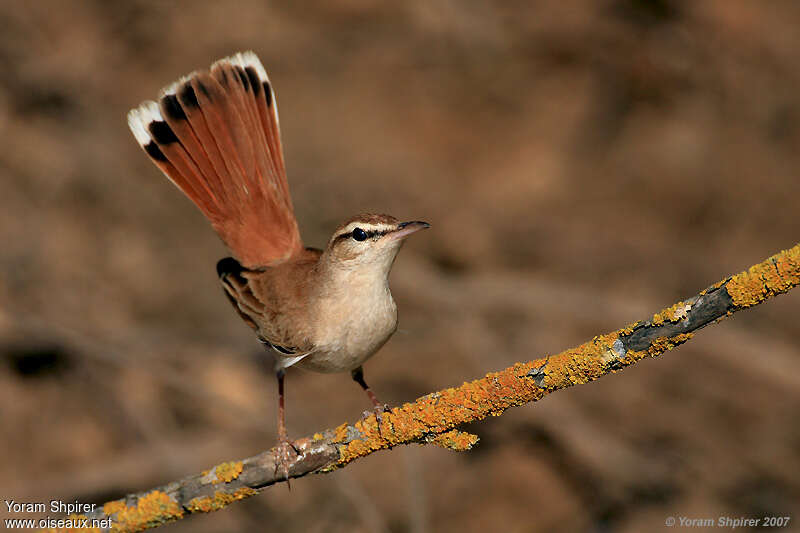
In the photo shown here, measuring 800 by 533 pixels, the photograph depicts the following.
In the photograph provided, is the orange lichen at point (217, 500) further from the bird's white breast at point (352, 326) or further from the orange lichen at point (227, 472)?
the bird's white breast at point (352, 326)

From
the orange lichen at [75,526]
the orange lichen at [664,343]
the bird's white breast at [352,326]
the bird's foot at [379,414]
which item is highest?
the bird's white breast at [352,326]

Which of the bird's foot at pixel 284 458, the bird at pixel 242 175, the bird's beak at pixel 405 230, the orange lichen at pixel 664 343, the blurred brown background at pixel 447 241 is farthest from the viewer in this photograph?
the blurred brown background at pixel 447 241

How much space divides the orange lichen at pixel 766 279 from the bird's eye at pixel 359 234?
181 cm

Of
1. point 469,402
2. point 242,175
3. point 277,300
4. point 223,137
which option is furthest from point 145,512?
point 223,137

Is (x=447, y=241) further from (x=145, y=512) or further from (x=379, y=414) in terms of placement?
(x=145, y=512)

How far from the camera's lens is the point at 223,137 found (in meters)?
4.29

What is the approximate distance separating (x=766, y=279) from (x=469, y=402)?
1121mm

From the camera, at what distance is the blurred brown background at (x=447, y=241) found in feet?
23.2

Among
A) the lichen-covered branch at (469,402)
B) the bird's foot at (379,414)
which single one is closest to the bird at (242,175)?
the bird's foot at (379,414)

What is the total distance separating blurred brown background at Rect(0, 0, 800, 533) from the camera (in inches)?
278

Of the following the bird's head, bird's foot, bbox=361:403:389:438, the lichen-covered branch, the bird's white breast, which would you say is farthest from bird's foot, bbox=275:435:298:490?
the bird's head

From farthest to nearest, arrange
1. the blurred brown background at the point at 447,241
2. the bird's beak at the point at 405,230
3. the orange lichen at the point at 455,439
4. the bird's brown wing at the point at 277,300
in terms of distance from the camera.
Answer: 1. the blurred brown background at the point at 447,241
2. the bird's brown wing at the point at 277,300
3. the bird's beak at the point at 405,230
4. the orange lichen at the point at 455,439

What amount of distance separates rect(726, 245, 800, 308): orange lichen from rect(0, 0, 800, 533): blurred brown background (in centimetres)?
457

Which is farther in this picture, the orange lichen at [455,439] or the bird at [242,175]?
the bird at [242,175]
